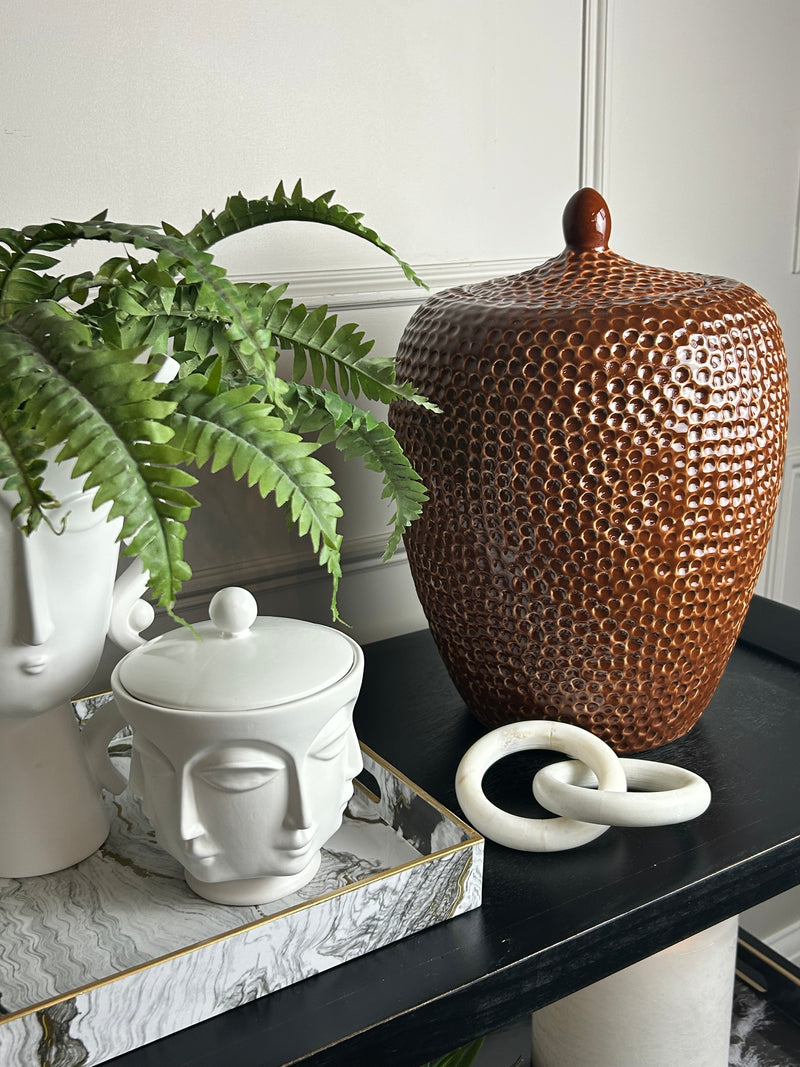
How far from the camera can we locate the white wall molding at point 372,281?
1013mm

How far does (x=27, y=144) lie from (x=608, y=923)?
76cm

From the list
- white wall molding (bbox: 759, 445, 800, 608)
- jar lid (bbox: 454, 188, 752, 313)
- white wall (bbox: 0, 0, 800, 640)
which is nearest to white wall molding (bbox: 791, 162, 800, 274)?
white wall (bbox: 0, 0, 800, 640)

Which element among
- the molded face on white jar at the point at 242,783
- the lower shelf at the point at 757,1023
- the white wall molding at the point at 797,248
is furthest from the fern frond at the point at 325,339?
the white wall molding at the point at 797,248

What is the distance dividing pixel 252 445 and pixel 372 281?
0.57m

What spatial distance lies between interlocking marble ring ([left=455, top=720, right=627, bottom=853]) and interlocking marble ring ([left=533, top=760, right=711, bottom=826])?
16 mm

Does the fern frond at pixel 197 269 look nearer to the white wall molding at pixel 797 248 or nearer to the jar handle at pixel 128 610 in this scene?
the jar handle at pixel 128 610

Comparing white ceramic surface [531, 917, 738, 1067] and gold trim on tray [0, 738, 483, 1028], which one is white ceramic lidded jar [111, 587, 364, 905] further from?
white ceramic surface [531, 917, 738, 1067]

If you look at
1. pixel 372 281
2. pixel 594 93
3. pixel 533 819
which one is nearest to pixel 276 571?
pixel 372 281

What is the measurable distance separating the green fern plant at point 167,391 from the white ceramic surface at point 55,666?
0.03 meters

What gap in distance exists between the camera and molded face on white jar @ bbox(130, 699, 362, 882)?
1.91 ft

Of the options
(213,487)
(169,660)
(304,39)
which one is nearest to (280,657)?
(169,660)

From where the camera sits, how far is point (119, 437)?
0.48 m

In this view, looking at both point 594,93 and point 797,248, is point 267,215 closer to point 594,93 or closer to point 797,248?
point 594,93

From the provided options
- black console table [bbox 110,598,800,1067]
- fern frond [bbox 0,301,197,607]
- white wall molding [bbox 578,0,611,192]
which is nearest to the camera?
fern frond [bbox 0,301,197,607]
